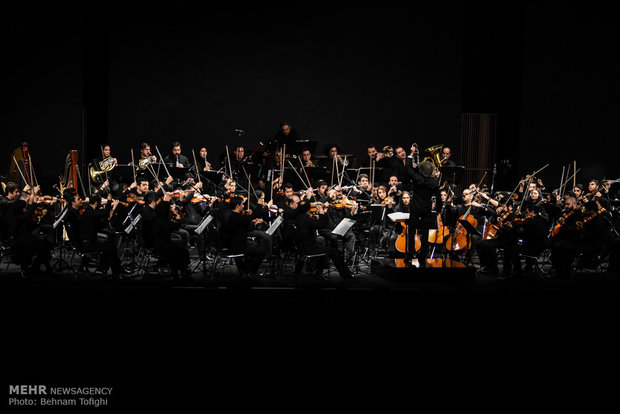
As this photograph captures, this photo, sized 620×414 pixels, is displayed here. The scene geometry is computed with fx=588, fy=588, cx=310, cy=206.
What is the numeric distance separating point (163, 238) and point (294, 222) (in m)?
1.88

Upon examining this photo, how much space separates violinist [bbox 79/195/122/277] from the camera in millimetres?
8039

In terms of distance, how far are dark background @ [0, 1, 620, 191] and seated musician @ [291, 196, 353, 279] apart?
5618mm

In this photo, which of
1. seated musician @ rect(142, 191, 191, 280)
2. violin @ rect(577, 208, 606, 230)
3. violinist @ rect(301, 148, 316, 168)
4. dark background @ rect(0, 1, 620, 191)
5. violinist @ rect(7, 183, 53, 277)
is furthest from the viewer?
dark background @ rect(0, 1, 620, 191)

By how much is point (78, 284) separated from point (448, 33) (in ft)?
36.3

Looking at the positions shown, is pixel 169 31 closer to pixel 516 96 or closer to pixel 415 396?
pixel 516 96

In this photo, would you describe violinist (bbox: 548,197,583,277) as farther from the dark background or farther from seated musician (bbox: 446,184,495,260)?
the dark background

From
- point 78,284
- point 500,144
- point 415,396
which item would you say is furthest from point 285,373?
point 500,144

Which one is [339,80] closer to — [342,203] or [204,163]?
[204,163]

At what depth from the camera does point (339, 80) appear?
13969mm

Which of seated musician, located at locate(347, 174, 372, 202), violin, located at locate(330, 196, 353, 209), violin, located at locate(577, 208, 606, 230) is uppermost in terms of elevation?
seated musician, located at locate(347, 174, 372, 202)

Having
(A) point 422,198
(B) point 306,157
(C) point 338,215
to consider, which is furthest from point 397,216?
(B) point 306,157

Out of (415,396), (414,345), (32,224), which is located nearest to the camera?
(415,396)

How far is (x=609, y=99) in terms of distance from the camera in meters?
13.6

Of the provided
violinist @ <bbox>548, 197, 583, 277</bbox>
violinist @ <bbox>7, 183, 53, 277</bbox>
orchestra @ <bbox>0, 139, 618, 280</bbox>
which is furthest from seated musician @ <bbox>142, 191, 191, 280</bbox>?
violinist @ <bbox>548, 197, 583, 277</bbox>
